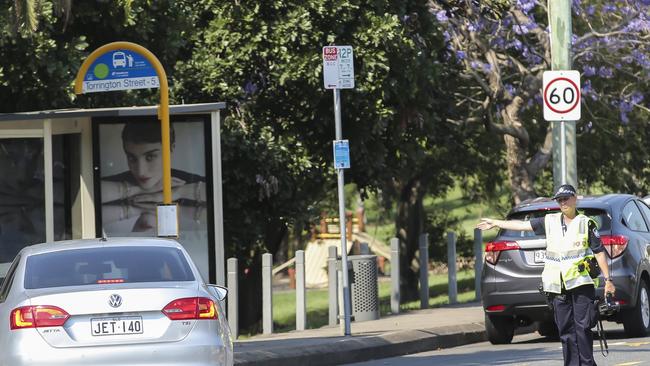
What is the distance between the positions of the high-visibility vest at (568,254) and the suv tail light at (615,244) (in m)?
3.85

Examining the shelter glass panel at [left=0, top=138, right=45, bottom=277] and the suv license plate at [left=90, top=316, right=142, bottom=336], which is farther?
the shelter glass panel at [left=0, top=138, right=45, bottom=277]

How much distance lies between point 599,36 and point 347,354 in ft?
43.4

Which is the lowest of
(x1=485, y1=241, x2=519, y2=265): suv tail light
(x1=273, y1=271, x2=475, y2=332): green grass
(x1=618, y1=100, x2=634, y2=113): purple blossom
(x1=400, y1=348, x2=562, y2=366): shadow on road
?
(x1=273, y1=271, x2=475, y2=332): green grass

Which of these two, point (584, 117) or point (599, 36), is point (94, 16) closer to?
point (599, 36)

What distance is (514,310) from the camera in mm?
15867

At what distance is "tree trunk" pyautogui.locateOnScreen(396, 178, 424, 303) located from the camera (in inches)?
1358

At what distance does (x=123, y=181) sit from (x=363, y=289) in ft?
13.8

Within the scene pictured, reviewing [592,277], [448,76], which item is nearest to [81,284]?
[592,277]

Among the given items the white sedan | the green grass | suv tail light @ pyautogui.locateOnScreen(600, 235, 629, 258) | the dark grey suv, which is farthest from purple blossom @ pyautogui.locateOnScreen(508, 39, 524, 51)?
the white sedan

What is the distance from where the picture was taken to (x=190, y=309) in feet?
33.9

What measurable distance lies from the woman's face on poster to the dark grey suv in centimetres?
384

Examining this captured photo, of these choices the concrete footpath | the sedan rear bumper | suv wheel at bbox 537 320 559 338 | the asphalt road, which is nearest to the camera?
the sedan rear bumper

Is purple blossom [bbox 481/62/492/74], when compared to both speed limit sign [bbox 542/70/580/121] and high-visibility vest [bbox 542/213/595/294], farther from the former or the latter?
high-visibility vest [bbox 542/213/595/294]

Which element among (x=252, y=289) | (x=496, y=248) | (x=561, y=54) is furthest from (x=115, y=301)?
(x=252, y=289)
